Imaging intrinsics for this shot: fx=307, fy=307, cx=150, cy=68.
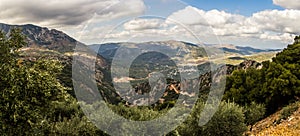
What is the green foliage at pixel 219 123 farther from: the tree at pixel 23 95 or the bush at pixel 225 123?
the tree at pixel 23 95

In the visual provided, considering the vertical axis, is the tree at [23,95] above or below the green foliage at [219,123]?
above

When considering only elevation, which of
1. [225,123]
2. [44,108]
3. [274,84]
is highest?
[44,108]

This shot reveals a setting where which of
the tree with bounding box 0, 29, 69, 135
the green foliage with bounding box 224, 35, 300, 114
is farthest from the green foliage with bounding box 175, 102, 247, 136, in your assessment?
the green foliage with bounding box 224, 35, 300, 114

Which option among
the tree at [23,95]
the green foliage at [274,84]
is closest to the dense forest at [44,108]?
the tree at [23,95]

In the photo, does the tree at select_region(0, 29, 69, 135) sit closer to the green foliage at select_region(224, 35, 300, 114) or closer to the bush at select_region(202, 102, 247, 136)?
the bush at select_region(202, 102, 247, 136)

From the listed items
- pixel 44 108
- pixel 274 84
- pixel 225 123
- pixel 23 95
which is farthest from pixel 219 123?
pixel 274 84

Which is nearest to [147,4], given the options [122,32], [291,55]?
[122,32]

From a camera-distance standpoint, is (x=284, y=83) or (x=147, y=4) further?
(x=284, y=83)

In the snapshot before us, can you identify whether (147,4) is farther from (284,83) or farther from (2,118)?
(284,83)

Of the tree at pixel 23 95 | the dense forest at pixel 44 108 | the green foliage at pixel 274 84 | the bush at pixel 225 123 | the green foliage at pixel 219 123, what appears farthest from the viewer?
the green foliage at pixel 274 84

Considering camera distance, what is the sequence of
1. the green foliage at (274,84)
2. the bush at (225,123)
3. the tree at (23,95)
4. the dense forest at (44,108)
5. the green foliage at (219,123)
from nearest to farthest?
1. the tree at (23,95)
2. the dense forest at (44,108)
3. the green foliage at (219,123)
4. the bush at (225,123)
5. the green foliage at (274,84)

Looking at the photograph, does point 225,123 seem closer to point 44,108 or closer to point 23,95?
point 44,108
